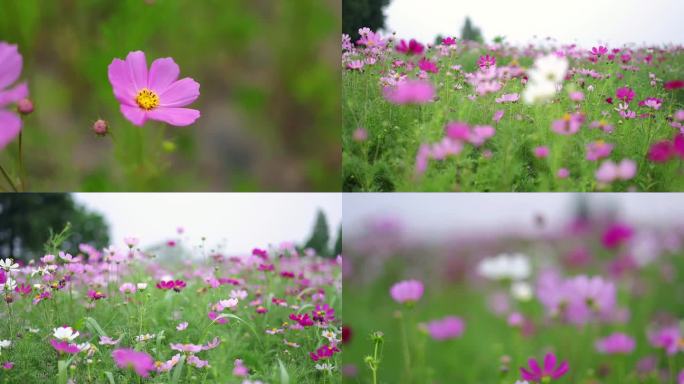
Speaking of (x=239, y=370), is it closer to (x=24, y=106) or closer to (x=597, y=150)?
(x=24, y=106)

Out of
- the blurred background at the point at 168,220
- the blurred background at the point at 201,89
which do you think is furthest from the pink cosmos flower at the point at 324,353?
the blurred background at the point at 201,89

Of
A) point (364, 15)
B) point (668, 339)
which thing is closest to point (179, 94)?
point (364, 15)

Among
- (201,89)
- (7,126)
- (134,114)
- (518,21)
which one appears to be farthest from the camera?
(201,89)

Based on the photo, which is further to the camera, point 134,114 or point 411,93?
point 411,93

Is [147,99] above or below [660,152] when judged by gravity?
above

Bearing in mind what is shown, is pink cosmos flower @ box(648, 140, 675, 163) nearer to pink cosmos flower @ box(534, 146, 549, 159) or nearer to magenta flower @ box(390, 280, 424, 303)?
pink cosmos flower @ box(534, 146, 549, 159)

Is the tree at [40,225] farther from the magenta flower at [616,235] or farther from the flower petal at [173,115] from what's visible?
the magenta flower at [616,235]
